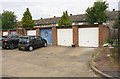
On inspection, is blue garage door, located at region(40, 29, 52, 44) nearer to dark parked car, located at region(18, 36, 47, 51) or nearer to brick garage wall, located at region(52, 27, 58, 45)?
brick garage wall, located at region(52, 27, 58, 45)

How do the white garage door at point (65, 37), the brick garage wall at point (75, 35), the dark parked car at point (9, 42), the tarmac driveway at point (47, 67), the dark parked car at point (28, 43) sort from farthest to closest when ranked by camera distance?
the white garage door at point (65, 37), the brick garage wall at point (75, 35), the dark parked car at point (9, 42), the dark parked car at point (28, 43), the tarmac driveway at point (47, 67)

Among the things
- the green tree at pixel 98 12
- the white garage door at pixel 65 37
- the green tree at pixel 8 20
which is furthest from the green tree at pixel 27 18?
the green tree at pixel 98 12

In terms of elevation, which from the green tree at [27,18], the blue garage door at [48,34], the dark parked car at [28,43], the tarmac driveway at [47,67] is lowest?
the tarmac driveway at [47,67]

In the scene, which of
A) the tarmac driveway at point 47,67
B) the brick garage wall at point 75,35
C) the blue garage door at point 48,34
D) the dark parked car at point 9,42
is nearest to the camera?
the tarmac driveway at point 47,67

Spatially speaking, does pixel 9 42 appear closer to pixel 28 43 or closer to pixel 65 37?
pixel 28 43

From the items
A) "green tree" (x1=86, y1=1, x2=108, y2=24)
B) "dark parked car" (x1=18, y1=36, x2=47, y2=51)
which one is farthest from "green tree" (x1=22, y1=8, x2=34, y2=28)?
"green tree" (x1=86, y1=1, x2=108, y2=24)

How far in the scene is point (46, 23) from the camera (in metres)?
39.8

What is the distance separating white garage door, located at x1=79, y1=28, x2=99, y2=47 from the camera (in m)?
12.7

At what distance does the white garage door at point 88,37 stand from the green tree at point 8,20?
29.8m

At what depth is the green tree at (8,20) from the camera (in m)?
35.8

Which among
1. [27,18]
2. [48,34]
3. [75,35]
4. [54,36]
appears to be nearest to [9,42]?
[48,34]

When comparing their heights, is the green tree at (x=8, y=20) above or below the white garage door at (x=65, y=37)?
above

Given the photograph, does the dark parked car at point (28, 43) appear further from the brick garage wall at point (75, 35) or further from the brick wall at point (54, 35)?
the brick garage wall at point (75, 35)

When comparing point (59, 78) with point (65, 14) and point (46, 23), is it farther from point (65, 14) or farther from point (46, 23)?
point (46, 23)
